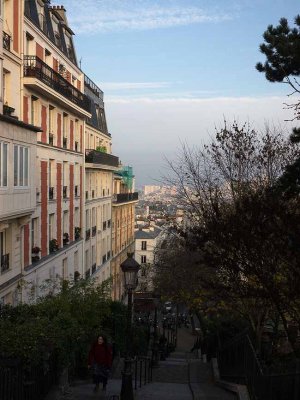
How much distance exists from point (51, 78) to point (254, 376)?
19.6 metres

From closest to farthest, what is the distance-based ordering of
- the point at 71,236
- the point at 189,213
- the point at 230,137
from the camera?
the point at 230,137, the point at 189,213, the point at 71,236

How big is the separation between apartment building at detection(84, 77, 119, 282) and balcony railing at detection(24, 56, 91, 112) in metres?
6.56

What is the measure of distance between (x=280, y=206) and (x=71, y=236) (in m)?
25.0

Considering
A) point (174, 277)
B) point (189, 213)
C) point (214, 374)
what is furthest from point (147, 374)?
point (174, 277)

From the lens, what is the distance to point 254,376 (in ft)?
38.5

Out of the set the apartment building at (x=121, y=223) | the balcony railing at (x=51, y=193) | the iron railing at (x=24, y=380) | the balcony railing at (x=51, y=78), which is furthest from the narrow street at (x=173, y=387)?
the apartment building at (x=121, y=223)

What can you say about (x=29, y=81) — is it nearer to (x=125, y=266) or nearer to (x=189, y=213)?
(x=189, y=213)

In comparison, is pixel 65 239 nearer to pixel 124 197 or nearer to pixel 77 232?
pixel 77 232

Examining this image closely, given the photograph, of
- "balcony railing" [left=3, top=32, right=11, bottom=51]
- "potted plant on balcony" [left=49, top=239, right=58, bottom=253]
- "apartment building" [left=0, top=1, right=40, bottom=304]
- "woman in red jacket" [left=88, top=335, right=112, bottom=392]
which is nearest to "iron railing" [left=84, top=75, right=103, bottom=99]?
"potted plant on balcony" [left=49, top=239, right=58, bottom=253]

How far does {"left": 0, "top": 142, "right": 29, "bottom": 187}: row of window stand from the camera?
18.7m

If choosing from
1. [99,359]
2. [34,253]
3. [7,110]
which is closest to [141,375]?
[99,359]

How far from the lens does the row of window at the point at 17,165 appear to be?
737 inches

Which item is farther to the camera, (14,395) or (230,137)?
(230,137)

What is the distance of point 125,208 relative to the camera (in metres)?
A: 61.8
